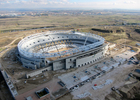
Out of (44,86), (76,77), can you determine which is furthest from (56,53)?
(44,86)

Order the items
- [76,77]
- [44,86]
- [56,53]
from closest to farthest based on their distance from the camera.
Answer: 1. [44,86]
2. [76,77]
3. [56,53]

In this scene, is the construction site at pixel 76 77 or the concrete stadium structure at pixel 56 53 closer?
the construction site at pixel 76 77

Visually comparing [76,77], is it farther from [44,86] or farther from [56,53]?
[56,53]

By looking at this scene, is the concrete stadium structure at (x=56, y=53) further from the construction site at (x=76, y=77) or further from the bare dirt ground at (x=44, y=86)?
the bare dirt ground at (x=44, y=86)

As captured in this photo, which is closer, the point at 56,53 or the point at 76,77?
the point at 76,77

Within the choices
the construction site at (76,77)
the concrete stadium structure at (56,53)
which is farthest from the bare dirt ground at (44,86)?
the concrete stadium structure at (56,53)

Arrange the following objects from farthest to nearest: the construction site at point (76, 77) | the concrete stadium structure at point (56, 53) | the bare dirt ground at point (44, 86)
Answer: the concrete stadium structure at point (56, 53) < the construction site at point (76, 77) < the bare dirt ground at point (44, 86)

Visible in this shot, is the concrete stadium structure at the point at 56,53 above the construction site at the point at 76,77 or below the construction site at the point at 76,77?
above

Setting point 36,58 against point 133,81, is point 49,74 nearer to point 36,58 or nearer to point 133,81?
point 36,58

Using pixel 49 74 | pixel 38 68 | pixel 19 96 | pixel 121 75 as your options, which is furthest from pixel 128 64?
pixel 19 96

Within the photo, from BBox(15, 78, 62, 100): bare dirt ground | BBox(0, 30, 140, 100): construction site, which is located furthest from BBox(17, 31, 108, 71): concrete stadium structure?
BBox(15, 78, 62, 100): bare dirt ground
